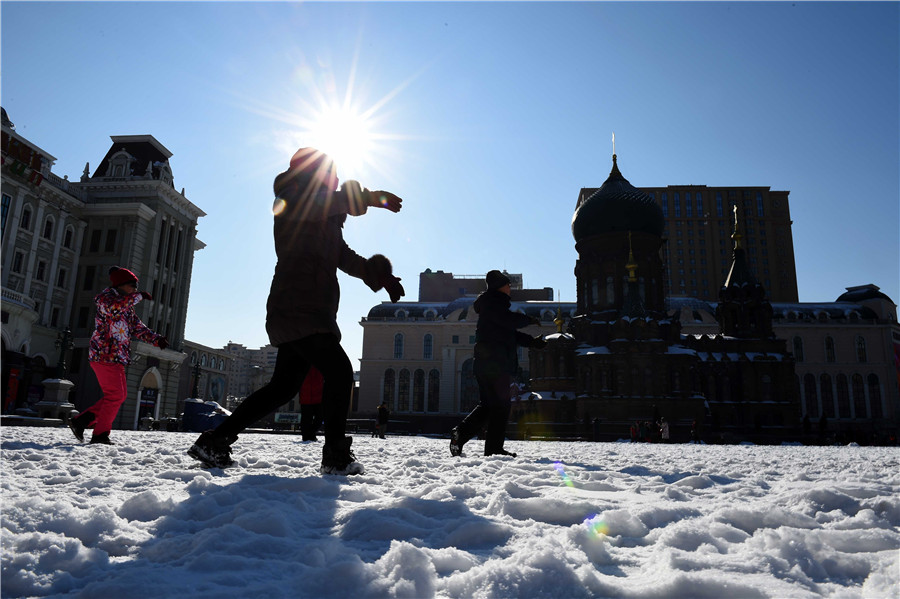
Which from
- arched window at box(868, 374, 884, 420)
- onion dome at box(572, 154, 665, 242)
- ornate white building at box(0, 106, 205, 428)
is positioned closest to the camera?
ornate white building at box(0, 106, 205, 428)

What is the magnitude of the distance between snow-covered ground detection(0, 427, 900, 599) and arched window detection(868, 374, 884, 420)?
229ft

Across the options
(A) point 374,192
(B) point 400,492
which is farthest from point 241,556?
(A) point 374,192

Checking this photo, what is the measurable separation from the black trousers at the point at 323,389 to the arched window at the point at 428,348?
5886 centimetres

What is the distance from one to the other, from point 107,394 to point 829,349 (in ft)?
232

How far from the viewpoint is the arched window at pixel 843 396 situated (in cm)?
5950

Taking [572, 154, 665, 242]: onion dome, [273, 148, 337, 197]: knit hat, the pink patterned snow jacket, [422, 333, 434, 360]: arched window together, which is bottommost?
the pink patterned snow jacket

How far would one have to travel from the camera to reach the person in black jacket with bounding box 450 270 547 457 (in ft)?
22.1

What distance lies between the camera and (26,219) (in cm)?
3134

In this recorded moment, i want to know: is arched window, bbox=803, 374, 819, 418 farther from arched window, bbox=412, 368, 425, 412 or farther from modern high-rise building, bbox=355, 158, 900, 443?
arched window, bbox=412, 368, 425, 412

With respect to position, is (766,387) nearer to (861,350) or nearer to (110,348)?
(861,350)

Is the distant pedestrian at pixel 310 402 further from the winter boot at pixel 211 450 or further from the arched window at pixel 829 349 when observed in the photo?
the arched window at pixel 829 349

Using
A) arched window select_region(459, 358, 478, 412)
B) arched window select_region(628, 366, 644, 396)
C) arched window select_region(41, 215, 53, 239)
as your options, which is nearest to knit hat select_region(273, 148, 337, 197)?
arched window select_region(628, 366, 644, 396)

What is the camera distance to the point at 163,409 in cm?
Result: 3600

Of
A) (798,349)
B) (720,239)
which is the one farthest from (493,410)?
(720,239)
